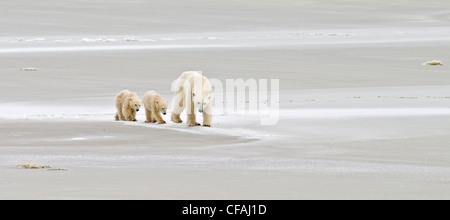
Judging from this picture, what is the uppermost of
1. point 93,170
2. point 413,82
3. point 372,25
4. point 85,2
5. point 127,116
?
point 85,2

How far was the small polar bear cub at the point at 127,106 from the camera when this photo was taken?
48.2 feet

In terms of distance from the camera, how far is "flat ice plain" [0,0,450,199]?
8.70 metres

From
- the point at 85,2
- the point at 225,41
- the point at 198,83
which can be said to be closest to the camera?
the point at 198,83

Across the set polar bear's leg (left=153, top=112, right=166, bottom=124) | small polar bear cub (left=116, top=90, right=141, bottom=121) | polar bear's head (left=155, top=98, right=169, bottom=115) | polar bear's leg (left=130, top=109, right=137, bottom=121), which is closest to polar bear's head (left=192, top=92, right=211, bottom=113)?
polar bear's head (left=155, top=98, right=169, bottom=115)

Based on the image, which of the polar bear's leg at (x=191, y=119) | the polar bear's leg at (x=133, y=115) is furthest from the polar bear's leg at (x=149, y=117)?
the polar bear's leg at (x=191, y=119)

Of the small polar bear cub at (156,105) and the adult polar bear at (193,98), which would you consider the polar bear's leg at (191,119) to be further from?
the small polar bear cub at (156,105)

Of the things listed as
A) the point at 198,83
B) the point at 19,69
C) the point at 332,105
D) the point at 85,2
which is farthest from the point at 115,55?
the point at 85,2

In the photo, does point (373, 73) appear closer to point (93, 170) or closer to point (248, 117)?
point (248, 117)

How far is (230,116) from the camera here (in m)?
15.3

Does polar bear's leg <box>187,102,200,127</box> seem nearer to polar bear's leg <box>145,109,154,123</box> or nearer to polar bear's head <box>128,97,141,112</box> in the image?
polar bear's leg <box>145,109,154,123</box>

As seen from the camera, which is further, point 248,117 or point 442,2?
point 442,2

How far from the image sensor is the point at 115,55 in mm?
27047

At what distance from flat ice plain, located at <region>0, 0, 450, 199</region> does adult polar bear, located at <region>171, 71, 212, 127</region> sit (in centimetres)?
32

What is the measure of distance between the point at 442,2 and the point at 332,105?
141 feet
